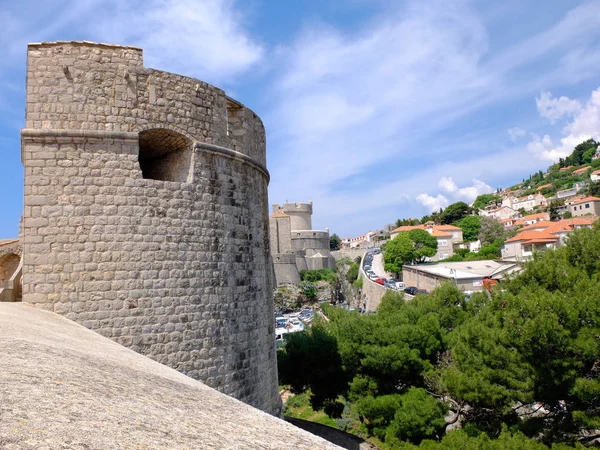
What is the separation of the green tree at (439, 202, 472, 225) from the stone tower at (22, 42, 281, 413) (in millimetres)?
80241

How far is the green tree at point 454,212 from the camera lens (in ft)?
268

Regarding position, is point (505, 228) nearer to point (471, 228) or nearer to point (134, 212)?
point (471, 228)

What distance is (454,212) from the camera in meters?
81.4

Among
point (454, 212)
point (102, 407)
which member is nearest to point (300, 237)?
point (454, 212)

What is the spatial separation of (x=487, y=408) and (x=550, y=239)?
4005cm

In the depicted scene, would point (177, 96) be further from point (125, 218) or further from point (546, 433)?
point (546, 433)

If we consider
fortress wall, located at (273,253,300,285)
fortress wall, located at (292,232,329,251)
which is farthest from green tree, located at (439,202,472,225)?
fortress wall, located at (273,253,300,285)

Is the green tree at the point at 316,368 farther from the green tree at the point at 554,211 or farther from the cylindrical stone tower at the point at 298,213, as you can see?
the green tree at the point at 554,211

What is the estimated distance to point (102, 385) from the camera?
294 centimetres

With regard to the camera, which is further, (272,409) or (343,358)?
(343,358)

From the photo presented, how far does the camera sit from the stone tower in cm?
573

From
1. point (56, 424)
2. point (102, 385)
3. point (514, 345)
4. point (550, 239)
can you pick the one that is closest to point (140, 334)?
point (102, 385)

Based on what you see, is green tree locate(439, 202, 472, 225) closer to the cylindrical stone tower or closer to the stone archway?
the cylindrical stone tower

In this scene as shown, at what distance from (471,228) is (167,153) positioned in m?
67.1
